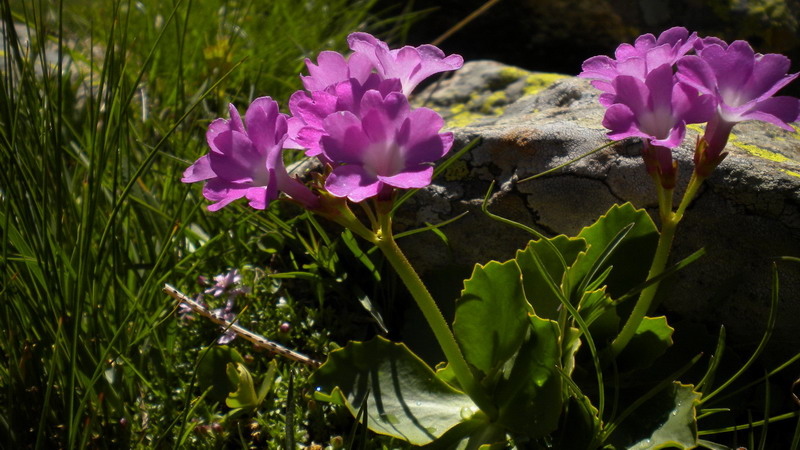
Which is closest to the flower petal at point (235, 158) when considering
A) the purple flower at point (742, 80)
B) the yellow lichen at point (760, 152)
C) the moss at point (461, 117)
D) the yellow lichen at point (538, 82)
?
the purple flower at point (742, 80)

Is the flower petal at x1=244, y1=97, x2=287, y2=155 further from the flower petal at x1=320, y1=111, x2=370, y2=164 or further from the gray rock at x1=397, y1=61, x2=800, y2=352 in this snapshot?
the gray rock at x1=397, y1=61, x2=800, y2=352

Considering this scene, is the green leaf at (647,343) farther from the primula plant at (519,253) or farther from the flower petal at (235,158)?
the flower petal at (235,158)

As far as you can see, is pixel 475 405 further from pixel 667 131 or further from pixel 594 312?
pixel 667 131

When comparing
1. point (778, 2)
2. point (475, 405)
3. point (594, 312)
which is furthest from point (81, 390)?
point (778, 2)

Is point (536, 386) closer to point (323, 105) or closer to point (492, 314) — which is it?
point (492, 314)

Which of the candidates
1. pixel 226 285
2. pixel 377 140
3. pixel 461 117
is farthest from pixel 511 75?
pixel 377 140

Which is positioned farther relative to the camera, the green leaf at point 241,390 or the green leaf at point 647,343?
the green leaf at point 241,390
